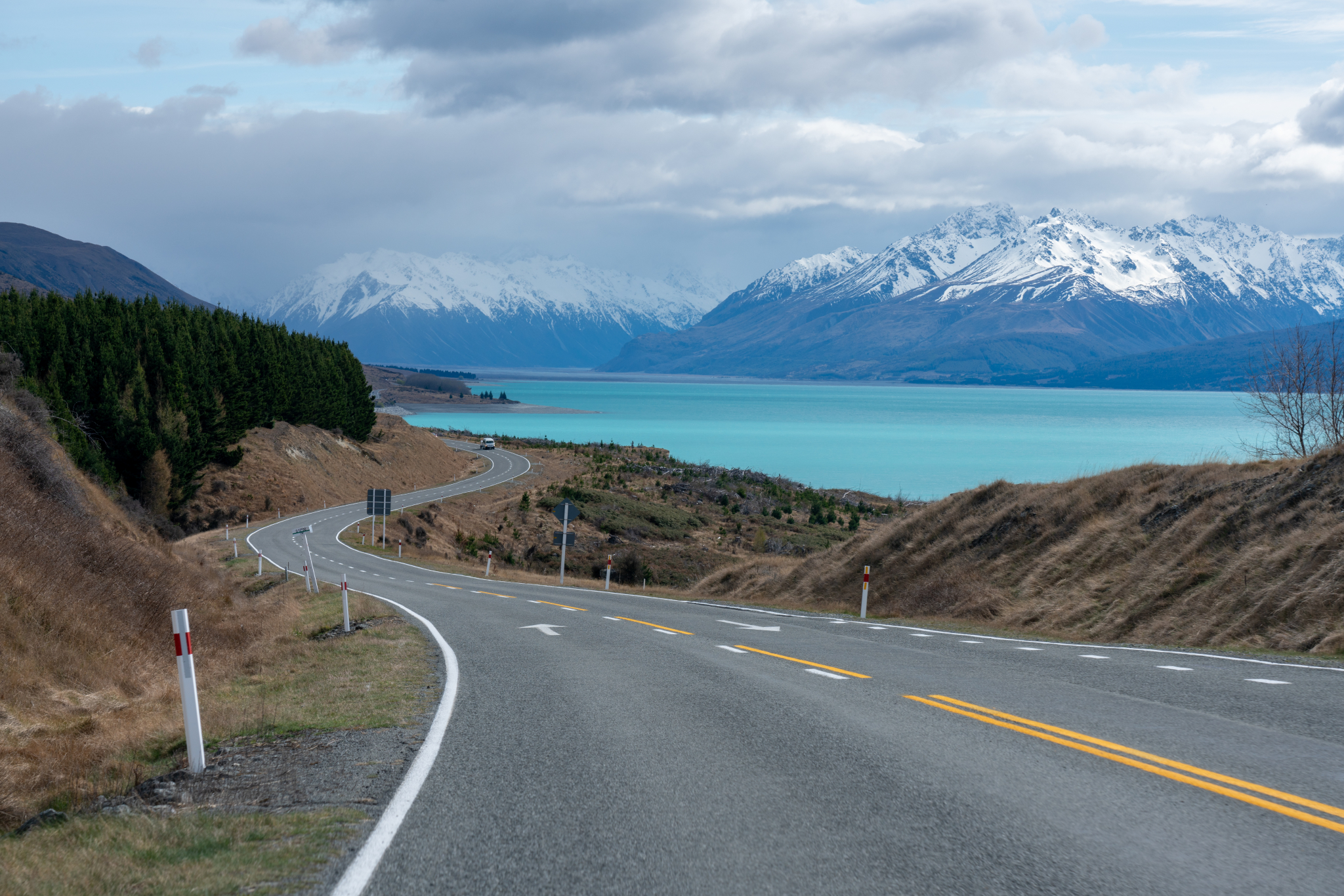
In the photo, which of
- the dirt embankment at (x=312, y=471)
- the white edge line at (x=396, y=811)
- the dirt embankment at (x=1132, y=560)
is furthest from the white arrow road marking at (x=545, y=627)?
the dirt embankment at (x=312, y=471)

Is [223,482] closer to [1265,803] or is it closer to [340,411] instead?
[340,411]

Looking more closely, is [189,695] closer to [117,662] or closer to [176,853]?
[176,853]

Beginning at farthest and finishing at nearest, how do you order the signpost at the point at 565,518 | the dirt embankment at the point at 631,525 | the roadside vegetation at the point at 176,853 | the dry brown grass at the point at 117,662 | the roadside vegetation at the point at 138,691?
the dirt embankment at the point at 631,525, the signpost at the point at 565,518, the dry brown grass at the point at 117,662, the roadside vegetation at the point at 138,691, the roadside vegetation at the point at 176,853

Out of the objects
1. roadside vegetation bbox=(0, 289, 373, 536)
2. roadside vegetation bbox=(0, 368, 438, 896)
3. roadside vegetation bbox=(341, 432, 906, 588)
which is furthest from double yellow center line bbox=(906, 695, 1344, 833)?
roadside vegetation bbox=(0, 289, 373, 536)

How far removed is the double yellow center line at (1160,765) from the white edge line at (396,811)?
171 inches

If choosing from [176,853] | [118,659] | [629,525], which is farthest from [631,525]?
[176,853]

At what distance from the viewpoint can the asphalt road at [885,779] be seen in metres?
4.70

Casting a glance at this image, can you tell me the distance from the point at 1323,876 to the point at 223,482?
64026 mm

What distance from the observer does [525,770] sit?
6727 mm

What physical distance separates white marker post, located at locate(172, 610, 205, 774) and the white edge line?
4.86 ft

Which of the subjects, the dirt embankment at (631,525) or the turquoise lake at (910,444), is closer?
the dirt embankment at (631,525)

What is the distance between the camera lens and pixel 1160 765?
21.3 feet

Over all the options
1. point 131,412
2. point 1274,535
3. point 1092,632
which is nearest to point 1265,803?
point 1092,632

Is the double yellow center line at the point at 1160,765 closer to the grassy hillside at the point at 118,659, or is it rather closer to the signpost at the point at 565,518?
the grassy hillside at the point at 118,659
